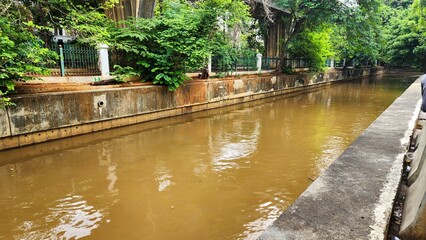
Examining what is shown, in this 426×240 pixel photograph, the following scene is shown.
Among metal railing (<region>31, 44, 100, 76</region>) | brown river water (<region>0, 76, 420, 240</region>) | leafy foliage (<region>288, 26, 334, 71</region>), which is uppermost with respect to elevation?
leafy foliage (<region>288, 26, 334, 71</region>)

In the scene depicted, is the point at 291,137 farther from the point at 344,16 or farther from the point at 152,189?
the point at 344,16

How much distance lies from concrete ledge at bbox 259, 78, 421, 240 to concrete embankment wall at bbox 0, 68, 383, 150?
7086 mm

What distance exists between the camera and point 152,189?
4.92 m

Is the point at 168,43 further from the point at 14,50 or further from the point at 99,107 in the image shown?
the point at 14,50

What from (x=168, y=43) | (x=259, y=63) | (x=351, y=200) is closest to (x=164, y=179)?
(x=351, y=200)

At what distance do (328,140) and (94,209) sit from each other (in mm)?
6002

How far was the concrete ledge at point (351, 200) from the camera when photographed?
2.10 metres

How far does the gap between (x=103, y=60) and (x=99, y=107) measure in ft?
8.10

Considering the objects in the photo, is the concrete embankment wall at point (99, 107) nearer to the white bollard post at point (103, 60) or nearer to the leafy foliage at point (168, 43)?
the leafy foliage at point (168, 43)

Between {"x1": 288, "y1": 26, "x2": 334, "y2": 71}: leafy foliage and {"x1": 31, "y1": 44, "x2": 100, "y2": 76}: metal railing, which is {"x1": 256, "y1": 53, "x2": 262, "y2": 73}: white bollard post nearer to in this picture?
{"x1": 288, "y1": 26, "x2": 334, "y2": 71}: leafy foliage

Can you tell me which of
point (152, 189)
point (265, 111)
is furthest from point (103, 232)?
point (265, 111)

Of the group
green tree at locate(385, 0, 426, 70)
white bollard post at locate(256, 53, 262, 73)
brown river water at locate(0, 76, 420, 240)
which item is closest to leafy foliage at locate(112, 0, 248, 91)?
brown river water at locate(0, 76, 420, 240)

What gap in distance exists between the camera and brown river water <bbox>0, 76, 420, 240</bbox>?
3.84 meters

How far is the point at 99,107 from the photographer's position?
28.8ft
